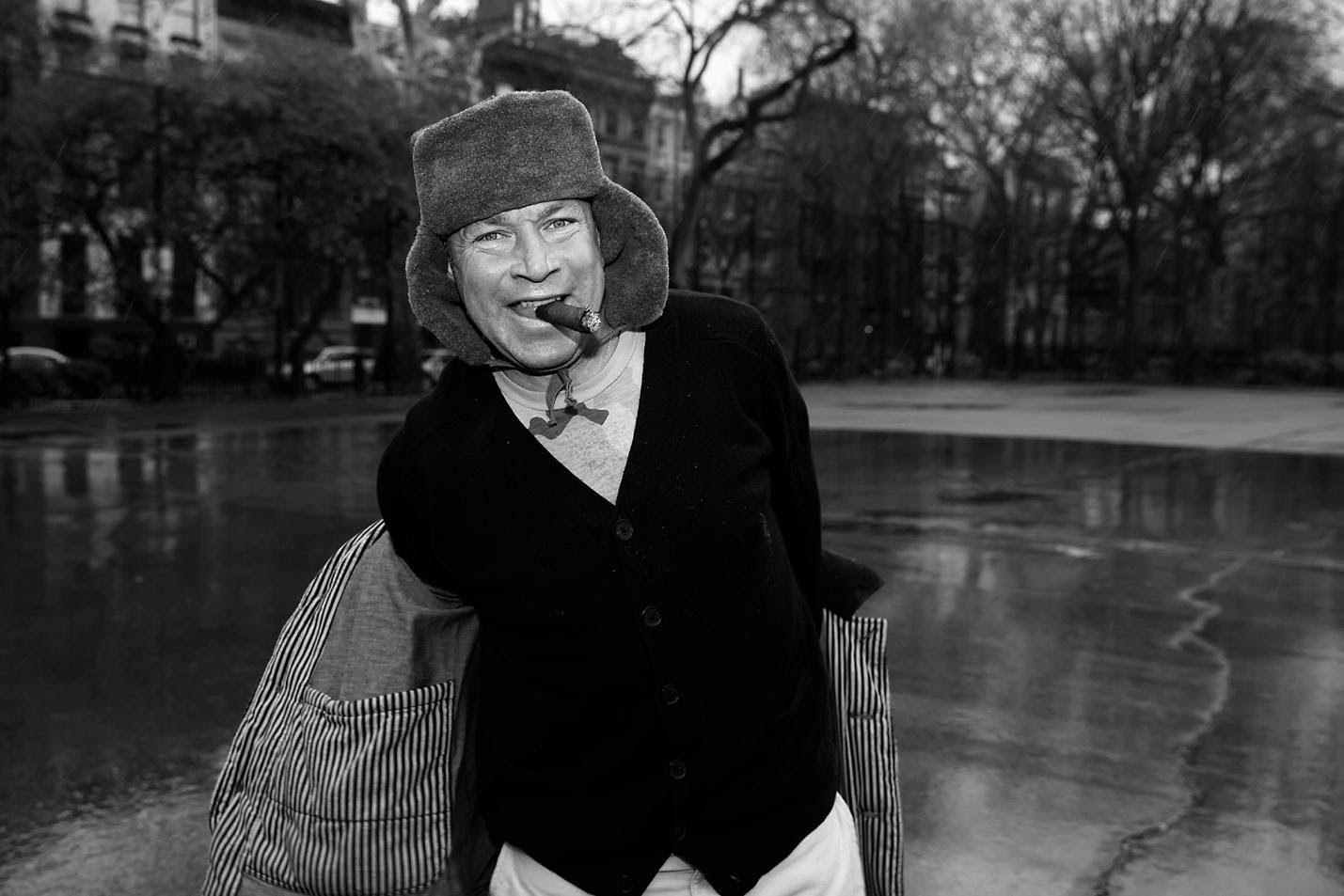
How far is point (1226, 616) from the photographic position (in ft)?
21.9

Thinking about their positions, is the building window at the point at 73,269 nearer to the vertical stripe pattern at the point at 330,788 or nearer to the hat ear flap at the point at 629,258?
the vertical stripe pattern at the point at 330,788

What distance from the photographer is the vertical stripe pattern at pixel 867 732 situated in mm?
2051

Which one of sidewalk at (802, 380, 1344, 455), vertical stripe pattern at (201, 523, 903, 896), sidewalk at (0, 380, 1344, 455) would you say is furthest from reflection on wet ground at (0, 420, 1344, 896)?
sidewalk at (0, 380, 1344, 455)

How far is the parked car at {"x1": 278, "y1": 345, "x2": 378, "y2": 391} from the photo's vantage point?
30328 mm

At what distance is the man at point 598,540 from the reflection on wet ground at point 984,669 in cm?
206

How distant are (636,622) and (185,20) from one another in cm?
4976

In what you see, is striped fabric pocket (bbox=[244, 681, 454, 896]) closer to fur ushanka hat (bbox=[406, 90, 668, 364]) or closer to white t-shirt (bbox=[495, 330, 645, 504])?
white t-shirt (bbox=[495, 330, 645, 504])

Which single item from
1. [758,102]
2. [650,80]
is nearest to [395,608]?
[758,102]

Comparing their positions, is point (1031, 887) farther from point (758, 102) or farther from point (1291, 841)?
point (758, 102)

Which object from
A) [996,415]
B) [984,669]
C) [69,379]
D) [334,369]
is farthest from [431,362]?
[984,669]

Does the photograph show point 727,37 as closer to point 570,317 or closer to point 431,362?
point 431,362

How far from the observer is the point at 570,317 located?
5.60 ft

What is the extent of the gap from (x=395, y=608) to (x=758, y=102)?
82.8 ft

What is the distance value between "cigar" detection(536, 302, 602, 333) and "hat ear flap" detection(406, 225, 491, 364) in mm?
160
